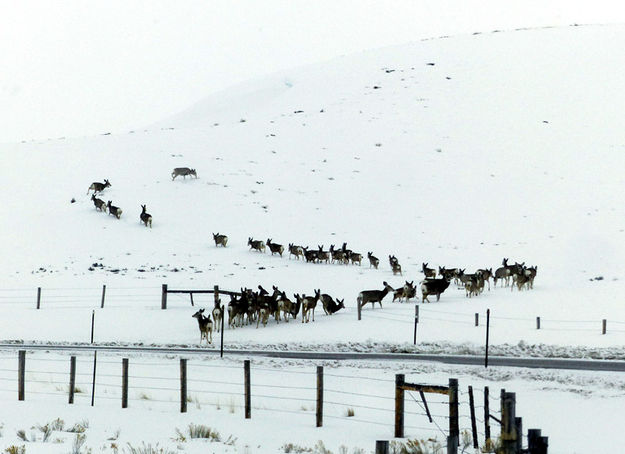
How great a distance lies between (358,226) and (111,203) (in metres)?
A: 17.3

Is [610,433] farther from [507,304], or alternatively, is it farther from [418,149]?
[418,149]

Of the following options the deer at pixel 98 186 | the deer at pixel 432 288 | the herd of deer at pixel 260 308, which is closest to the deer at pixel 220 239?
the deer at pixel 98 186

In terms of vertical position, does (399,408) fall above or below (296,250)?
below

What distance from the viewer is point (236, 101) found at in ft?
365

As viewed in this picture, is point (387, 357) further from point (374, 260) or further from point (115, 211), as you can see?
point (115, 211)

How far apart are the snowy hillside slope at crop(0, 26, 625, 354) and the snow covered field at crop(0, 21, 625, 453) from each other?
21cm

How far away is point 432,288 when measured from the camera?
37875 millimetres

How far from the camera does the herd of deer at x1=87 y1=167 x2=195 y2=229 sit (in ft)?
173

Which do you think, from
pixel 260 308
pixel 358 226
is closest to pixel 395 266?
pixel 358 226

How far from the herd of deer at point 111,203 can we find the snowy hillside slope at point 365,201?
Result: 77cm

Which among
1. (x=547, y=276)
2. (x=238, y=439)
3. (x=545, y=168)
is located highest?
(x=545, y=168)

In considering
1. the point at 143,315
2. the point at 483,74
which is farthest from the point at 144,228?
the point at 483,74

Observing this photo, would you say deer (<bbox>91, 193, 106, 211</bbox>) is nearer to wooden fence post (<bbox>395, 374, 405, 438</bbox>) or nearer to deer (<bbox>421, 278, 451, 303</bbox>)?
deer (<bbox>421, 278, 451, 303</bbox>)

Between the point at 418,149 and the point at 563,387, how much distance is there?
51065 millimetres
